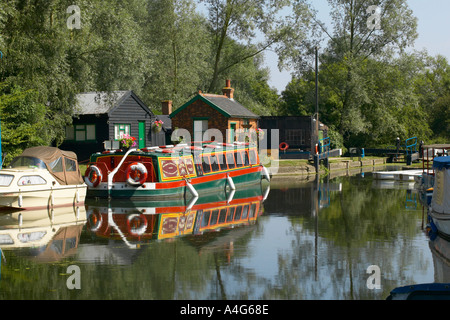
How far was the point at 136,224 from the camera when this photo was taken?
1784 cm

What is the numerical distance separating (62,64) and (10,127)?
384 centimetres

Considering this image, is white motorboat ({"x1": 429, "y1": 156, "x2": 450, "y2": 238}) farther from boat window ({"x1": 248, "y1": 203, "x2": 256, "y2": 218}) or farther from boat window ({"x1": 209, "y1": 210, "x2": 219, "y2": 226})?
boat window ({"x1": 209, "y1": 210, "x2": 219, "y2": 226})

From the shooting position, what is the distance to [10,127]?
29000mm

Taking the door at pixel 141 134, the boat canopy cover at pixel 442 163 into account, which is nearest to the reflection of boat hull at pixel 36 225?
the boat canopy cover at pixel 442 163

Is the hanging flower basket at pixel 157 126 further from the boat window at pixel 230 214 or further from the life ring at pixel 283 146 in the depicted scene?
the boat window at pixel 230 214

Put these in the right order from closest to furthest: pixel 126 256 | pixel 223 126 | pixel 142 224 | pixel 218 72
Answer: pixel 126 256 → pixel 142 224 → pixel 223 126 → pixel 218 72

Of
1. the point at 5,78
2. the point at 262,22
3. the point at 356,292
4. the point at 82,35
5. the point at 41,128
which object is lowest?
the point at 356,292

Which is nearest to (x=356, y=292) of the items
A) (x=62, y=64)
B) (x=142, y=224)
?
(x=142, y=224)

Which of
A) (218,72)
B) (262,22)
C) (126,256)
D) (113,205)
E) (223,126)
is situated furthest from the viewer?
(218,72)

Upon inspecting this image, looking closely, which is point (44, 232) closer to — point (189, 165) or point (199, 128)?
point (189, 165)

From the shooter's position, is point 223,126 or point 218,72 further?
point 218,72

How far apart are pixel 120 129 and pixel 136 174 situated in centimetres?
1702

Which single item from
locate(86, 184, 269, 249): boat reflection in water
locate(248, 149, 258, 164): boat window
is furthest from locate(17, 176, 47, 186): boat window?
locate(248, 149, 258, 164): boat window
